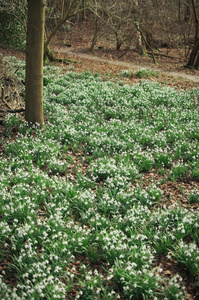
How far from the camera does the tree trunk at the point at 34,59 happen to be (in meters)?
6.41

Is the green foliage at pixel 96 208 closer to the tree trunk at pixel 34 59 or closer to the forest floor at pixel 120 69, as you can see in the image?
the forest floor at pixel 120 69

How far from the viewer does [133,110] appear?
29.8 feet

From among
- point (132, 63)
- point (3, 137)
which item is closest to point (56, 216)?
point (3, 137)

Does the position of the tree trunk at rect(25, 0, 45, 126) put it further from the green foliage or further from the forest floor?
the forest floor

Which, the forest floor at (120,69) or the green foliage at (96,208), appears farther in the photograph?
the forest floor at (120,69)

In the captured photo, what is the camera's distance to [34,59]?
668 centimetres

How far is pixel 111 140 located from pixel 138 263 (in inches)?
147

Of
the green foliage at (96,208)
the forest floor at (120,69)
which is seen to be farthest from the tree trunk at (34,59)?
the forest floor at (120,69)

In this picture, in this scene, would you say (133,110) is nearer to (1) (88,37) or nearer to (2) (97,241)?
(2) (97,241)

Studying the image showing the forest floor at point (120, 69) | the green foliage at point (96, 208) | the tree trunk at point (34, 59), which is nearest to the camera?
the green foliage at point (96, 208)

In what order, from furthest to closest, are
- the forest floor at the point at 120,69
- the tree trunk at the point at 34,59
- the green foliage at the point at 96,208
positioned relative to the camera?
the tree trunk at the point at 34,59, the forest floor at the point at 120,69, the green foliage at the point at 96,208

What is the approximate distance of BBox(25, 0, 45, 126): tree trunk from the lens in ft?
21.0

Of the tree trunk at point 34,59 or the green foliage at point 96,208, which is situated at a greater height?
the tree trunk at point 34,59

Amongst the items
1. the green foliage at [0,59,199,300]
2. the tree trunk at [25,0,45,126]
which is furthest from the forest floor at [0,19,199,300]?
the tree trunk at [25,0,45,126]
